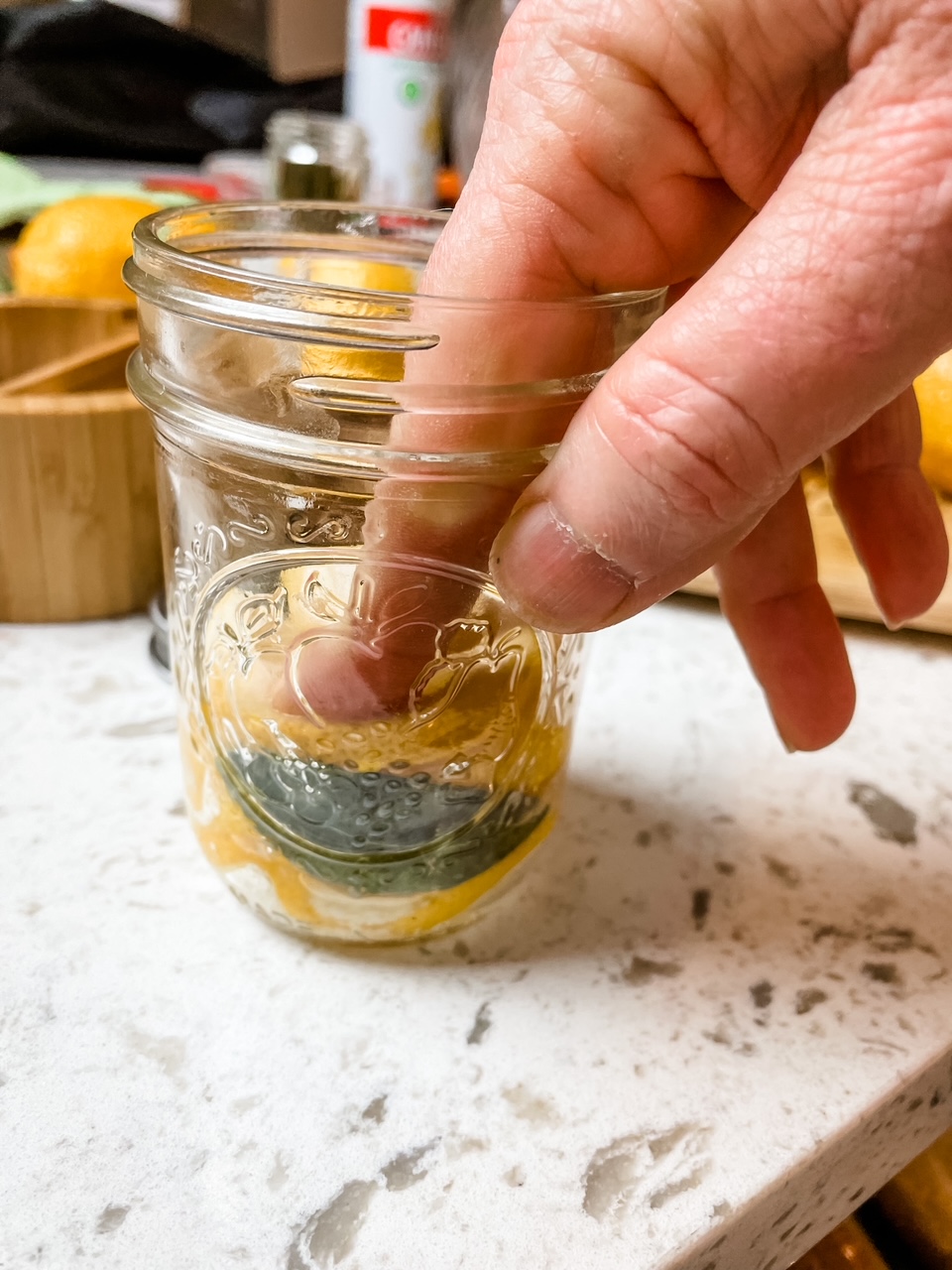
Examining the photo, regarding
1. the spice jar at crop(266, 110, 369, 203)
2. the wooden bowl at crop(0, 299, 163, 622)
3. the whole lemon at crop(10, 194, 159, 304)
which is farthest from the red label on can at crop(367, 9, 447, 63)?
the wooden bowl at crop(0, 299, 163, 622)

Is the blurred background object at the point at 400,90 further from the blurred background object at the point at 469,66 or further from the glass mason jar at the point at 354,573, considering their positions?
the glass mason jar at the point at 354,573

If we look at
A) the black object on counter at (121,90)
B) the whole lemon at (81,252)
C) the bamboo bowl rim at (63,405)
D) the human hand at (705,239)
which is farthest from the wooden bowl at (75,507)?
the black object on counter at (121,90)

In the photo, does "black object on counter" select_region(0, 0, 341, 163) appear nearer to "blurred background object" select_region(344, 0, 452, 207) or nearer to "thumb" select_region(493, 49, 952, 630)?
"blurred background object" select_region(344, 0, 452, 207)

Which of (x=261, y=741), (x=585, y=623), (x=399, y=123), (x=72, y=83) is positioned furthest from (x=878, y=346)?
(x=72, y=83)

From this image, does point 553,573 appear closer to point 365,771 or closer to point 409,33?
point 365,771

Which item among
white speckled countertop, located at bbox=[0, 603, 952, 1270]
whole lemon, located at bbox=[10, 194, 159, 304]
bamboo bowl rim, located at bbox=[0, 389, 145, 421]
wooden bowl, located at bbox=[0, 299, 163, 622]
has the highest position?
whole lemon, located at bbox=[10, 194, 159, 304]

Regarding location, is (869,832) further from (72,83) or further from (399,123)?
(72,83)

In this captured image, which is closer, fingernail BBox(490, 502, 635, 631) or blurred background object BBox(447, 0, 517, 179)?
fingernail BBox(490, 502, 635, 631)
